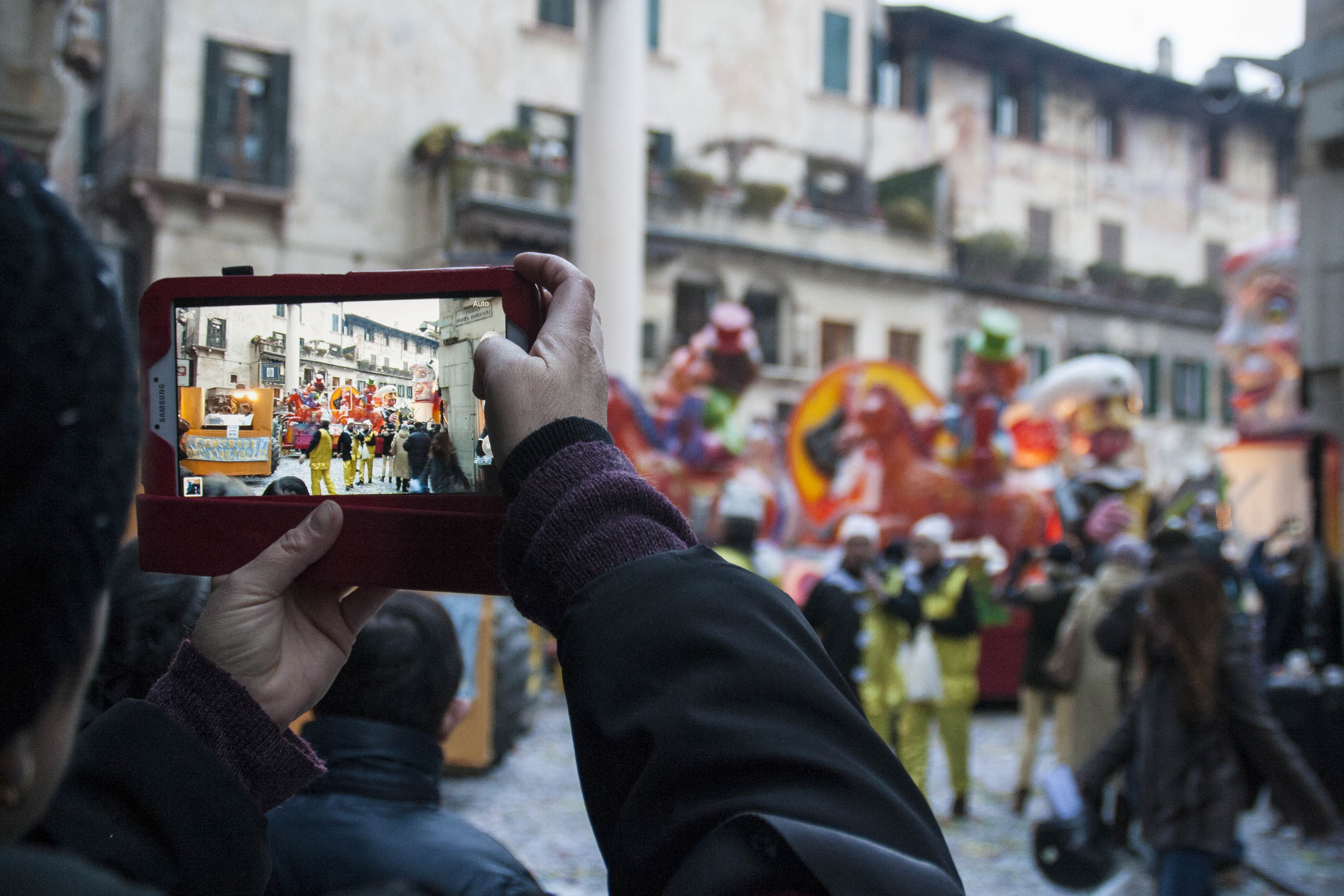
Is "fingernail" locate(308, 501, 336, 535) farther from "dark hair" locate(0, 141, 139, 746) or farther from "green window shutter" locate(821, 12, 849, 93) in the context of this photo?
"green window shutter" locate(821, 12, 849, 93)

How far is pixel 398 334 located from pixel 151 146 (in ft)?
60.4

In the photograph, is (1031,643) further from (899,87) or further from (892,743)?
(899,87)

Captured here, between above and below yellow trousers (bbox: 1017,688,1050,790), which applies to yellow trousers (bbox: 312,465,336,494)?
above

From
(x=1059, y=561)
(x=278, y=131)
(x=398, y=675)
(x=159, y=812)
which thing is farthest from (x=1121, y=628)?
(x=278, y=131)

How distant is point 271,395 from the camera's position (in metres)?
1.24

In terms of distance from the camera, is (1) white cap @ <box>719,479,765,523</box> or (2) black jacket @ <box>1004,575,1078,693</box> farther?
(2) black jacket @ <box>1004,575,1078,693</box>

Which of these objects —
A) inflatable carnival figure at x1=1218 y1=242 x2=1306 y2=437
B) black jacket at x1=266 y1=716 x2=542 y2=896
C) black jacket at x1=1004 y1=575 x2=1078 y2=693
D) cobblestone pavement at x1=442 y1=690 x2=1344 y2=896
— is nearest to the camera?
black jacket at x1=266 y1=716 x2=542 y2=896

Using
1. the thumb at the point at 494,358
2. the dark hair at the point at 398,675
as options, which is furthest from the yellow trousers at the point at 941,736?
the thumb at the point at 494,358

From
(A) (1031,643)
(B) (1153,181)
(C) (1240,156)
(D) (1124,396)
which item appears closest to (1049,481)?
(D) (1124,396)

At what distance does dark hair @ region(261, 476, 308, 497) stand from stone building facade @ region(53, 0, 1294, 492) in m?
10.6

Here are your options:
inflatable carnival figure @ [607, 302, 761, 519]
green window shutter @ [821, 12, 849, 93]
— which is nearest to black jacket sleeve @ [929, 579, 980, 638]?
inflatable carnival figure @ [607, 302, 761, 519]

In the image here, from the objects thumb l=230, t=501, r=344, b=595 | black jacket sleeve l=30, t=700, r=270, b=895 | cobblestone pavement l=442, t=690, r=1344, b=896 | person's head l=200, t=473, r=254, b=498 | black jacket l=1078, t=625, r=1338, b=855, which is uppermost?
person's head l=200, t=473, r=254, b=498

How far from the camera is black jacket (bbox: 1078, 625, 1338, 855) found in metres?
4.40

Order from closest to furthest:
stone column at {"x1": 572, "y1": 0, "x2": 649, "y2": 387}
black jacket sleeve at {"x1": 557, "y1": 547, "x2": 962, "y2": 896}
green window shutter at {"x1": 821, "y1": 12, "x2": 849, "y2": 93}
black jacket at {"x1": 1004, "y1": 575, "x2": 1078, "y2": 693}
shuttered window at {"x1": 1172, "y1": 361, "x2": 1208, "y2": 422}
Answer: black jacket sleeve at {"x1": 557, "y1": 547, "x2": 962, "y2": 896} → black jacket at {"x1": 1004, "y1": 575, "x2": 1078, "y2": 693} → stone column at {"x1": 572, "y1": 0, "x2": 649, "y2": 387} → green window shutter at {"x1": 821, "y1": 12, "x2": 849, "y2": 93} → shuttered window at {"x1": 1172, "y1": 361, "x2": 1208, "y2": 422}
